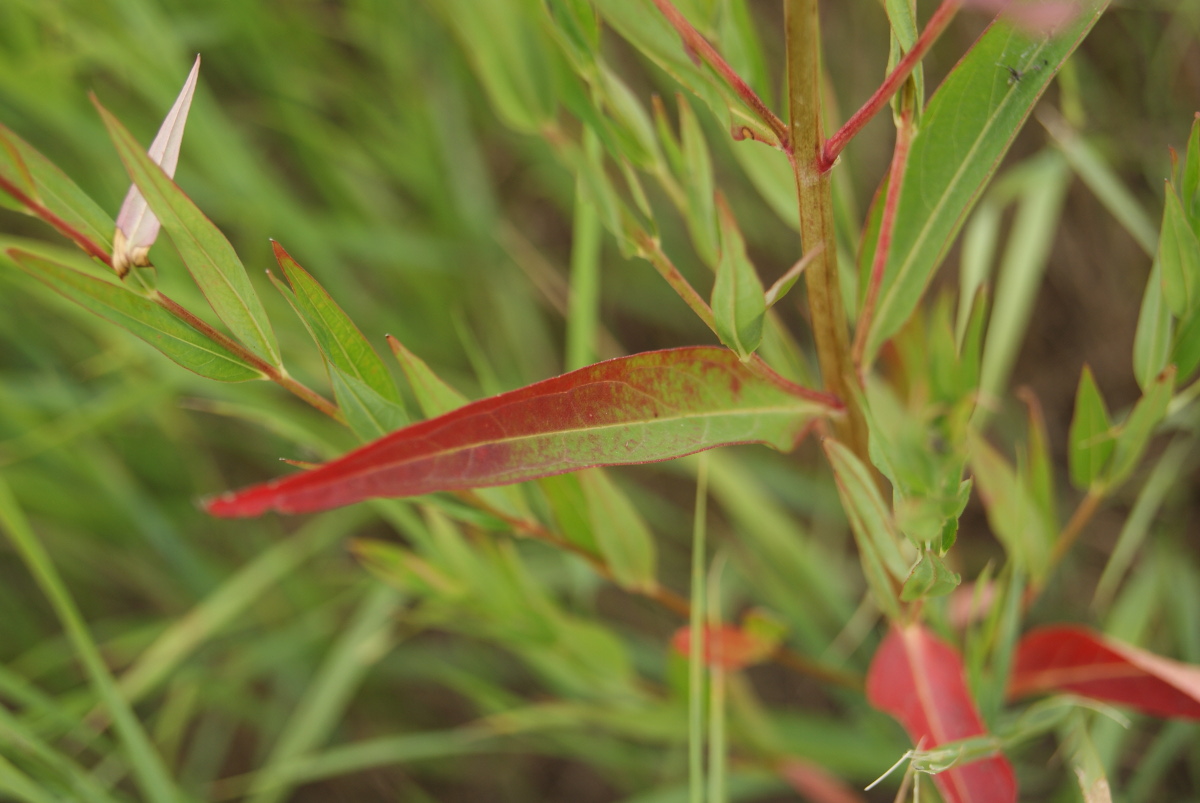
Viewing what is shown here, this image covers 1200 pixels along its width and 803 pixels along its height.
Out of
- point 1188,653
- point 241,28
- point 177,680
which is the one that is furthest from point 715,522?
point 241,28

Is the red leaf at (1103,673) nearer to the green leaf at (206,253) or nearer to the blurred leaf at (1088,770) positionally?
the blurred leaf at (1088,770)

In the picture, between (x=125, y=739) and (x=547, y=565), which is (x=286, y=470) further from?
(x=125, y=739)

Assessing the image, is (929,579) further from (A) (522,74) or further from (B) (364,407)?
(A) (522,74)

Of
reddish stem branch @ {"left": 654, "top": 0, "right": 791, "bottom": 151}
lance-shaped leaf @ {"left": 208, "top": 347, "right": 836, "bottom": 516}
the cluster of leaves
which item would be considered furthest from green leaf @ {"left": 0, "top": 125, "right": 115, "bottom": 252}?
reddish stem branch @ {"left": 654, "top": 0, "right": 791, "bottom": 151}

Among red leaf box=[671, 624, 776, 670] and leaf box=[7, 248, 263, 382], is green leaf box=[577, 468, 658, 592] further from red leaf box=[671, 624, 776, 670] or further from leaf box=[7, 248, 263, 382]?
leaf box=[7, 248, 263, 382]

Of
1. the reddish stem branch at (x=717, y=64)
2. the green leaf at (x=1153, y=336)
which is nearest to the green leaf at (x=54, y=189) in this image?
the reddish stem branch at (x=717, y=64)

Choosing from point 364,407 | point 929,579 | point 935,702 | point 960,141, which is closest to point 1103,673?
point 935,702
